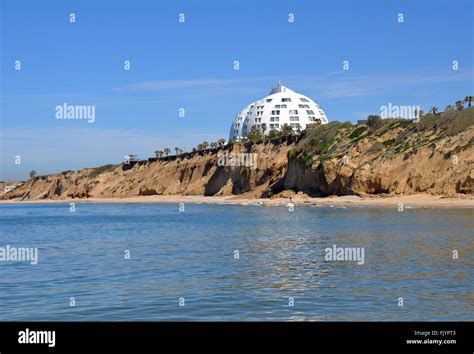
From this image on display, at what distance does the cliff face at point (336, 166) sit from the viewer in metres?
62.0

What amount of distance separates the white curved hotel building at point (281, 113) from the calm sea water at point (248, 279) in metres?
114

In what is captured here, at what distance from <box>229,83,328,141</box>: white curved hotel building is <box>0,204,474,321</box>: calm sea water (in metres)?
114

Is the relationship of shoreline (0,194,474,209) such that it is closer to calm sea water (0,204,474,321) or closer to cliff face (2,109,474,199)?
cliff face (2,109,474,199)

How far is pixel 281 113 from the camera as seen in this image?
14825cm

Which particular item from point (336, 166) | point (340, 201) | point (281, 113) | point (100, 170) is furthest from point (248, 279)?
point (281, 113)

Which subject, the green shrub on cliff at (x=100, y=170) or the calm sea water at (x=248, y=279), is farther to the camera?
the green shrub on cliff at (x=100, y=170)

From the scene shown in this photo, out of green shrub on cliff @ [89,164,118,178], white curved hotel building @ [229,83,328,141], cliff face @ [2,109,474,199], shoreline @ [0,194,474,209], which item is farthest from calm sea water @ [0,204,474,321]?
white curved hotel building @ [229,83,328,141]

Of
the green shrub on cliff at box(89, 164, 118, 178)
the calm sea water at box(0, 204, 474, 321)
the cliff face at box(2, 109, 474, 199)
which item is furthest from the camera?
the green shrub on cliff at box(89, 164, 118, 178)

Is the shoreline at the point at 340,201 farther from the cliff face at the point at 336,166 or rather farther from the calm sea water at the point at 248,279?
the calm sea water at the point at 248,279

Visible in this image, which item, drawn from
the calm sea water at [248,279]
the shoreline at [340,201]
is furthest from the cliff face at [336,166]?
the calm sea water at [248,279]

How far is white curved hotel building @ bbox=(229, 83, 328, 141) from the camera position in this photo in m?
148

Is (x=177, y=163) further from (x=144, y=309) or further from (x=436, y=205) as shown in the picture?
(x=144, y=309)
